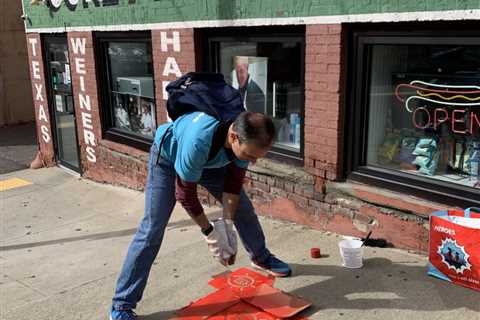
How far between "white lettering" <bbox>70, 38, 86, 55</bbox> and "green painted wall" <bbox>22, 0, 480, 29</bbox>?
0.22 meters

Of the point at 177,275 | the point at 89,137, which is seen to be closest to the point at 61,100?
the point at 89,137

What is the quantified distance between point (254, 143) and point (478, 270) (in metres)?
1.83

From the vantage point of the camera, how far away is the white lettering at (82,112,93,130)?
8041mm

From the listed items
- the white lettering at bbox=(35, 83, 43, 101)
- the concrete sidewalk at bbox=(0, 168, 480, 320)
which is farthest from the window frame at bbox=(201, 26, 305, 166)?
the white lettering at bbox=(35, 83, 43, 101)

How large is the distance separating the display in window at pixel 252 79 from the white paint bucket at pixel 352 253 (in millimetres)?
1990

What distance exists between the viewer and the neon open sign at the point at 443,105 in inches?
156

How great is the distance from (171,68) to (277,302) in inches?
136

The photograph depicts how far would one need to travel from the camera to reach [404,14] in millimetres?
3883

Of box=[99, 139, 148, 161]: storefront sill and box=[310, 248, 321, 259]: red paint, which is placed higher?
box=[99, 139, 148, 161]: storefront sill

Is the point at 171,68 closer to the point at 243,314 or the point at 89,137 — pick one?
the point at 89,137

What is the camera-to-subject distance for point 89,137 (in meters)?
8.21

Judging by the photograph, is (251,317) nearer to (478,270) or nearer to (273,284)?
(273,284)

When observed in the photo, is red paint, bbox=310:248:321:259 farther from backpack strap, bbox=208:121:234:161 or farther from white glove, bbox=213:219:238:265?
backpack strap, bbox=208:121:234:161

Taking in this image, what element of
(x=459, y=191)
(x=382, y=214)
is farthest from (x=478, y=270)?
(x=382, y=214)
